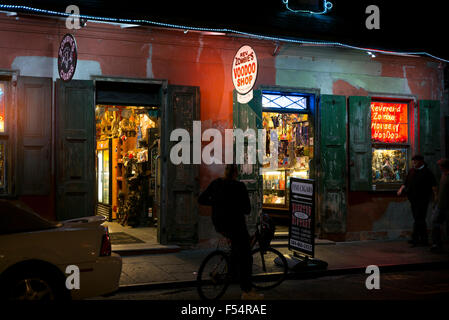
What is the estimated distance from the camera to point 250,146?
11.8 metres

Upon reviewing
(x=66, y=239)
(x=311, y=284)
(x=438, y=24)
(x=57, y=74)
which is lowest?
(x=311, y=284)

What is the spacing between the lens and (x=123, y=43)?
11062mm

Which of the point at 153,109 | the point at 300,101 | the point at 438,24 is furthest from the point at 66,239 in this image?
the point at 438,24

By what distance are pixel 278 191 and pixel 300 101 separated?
3349 mm

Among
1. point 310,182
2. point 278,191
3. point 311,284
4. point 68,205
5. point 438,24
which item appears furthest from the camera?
point 278,191

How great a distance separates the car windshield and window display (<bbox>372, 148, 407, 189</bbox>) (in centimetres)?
909

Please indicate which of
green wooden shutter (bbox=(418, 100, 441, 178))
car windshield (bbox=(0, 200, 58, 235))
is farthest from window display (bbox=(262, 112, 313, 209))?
car windshield (bbox=(0, 200, 58, 235))

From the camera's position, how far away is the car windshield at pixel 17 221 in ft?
19.5

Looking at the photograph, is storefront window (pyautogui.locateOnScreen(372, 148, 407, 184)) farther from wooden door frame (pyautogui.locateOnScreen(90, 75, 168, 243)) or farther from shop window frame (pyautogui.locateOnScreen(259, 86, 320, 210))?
wooden door frame (pyautogui.locateOnScreen(90, 75, 168, 243))

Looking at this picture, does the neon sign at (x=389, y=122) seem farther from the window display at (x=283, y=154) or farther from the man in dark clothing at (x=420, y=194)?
the window display at (x=283, y=154)

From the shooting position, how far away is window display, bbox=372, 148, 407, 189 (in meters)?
13.2

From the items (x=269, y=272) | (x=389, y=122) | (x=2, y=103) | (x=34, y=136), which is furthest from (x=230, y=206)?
(x=389, y=122)

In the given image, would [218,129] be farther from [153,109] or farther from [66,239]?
[66,239]

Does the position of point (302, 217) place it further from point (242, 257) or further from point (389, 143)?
point (389, 143)
